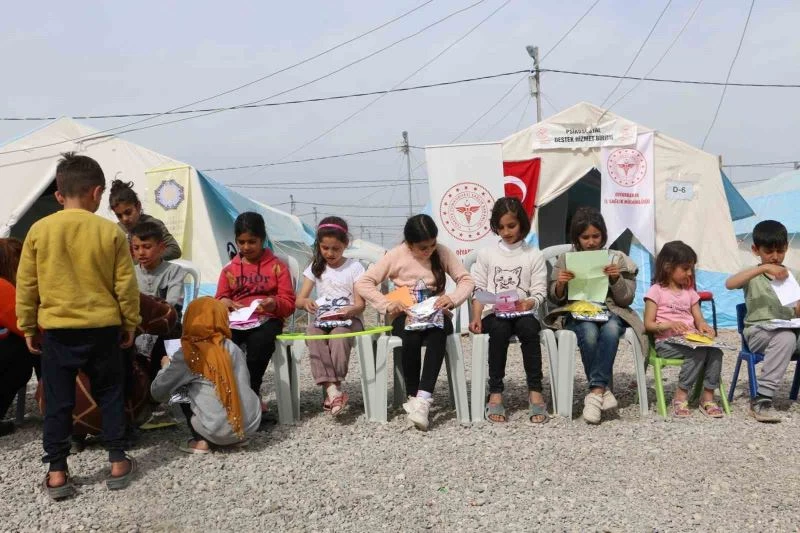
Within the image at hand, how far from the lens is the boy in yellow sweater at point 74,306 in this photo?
8.27 feet

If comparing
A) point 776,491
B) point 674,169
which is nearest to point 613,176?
point 674,169

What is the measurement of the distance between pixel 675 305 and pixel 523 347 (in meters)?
0.83

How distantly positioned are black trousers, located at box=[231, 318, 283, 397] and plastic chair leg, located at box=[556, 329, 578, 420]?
1.36m

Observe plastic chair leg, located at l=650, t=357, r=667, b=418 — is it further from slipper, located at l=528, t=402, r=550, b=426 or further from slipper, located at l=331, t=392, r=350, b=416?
slipper, located at l=331, t=392, r=350, b=416

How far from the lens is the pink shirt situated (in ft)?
11.9

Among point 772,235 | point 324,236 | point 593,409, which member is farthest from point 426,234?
point 772,235

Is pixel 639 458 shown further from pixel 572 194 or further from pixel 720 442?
pixel 572 194

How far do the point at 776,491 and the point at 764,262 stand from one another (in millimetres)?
1563

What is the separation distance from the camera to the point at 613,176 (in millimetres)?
7539

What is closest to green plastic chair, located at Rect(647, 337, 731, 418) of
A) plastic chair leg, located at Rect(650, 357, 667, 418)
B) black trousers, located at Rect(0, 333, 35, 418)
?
plastic chair leg, located at Rect(650, 357, 667, 418)

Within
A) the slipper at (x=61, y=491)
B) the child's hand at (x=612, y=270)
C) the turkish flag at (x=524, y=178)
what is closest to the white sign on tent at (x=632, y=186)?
the turkish flag at (x=524, y=178)

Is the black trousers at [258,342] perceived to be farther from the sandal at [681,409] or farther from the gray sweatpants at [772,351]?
the gray sweatpants at [772,351]

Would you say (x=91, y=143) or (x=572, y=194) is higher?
(x=91, y=143)

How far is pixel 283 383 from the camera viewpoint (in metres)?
3.46
